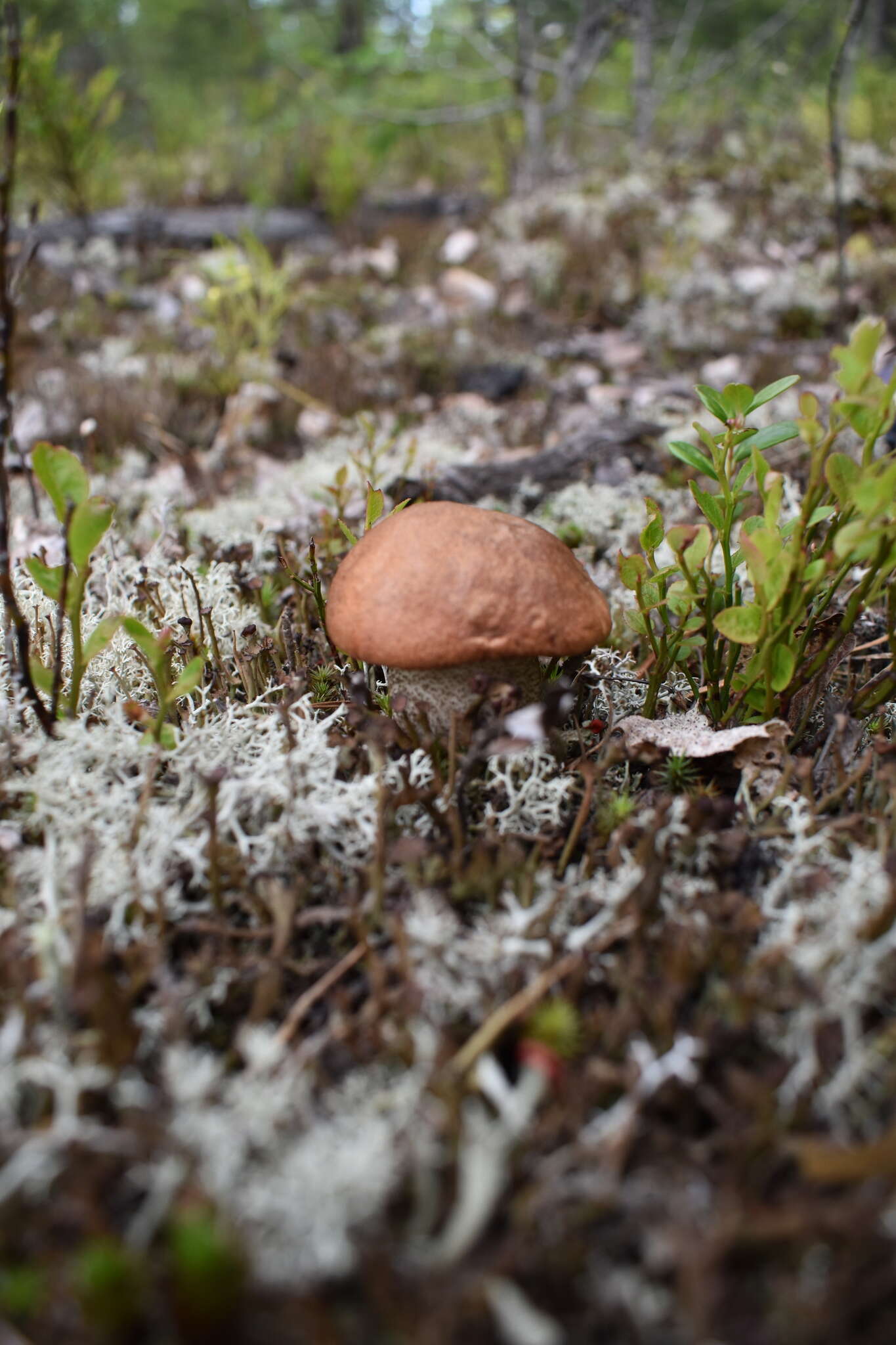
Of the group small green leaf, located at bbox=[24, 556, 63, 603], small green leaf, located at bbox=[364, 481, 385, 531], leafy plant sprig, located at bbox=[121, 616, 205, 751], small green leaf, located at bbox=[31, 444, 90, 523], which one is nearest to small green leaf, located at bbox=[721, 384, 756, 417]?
small green leaf, located at bbox=[364, 481, 385, 531]

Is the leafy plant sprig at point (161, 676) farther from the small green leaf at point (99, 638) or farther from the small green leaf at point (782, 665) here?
the small green leaf at point (782, 665)

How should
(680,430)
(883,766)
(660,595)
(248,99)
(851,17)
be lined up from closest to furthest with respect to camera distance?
(883,766), (660,595), (851,17), (680,430), (248,99)

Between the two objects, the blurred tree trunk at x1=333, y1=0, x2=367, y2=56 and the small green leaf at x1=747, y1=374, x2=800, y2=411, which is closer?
the small green leaf at x1=747, y1=374, x2=800, y2=411

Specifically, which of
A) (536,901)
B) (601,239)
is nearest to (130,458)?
(536,901)

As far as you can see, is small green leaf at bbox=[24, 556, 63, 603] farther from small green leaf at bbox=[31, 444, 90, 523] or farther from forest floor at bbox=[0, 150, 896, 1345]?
forest floor at bbox=[0, 150, 896, 1345]

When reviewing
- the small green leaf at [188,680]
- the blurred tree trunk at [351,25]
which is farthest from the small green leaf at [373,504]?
the blurred tree trunk at [351,25]

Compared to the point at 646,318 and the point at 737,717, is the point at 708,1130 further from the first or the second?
the point at 646,318

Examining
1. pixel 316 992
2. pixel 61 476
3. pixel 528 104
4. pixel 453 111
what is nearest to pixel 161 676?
pixel 61 476
